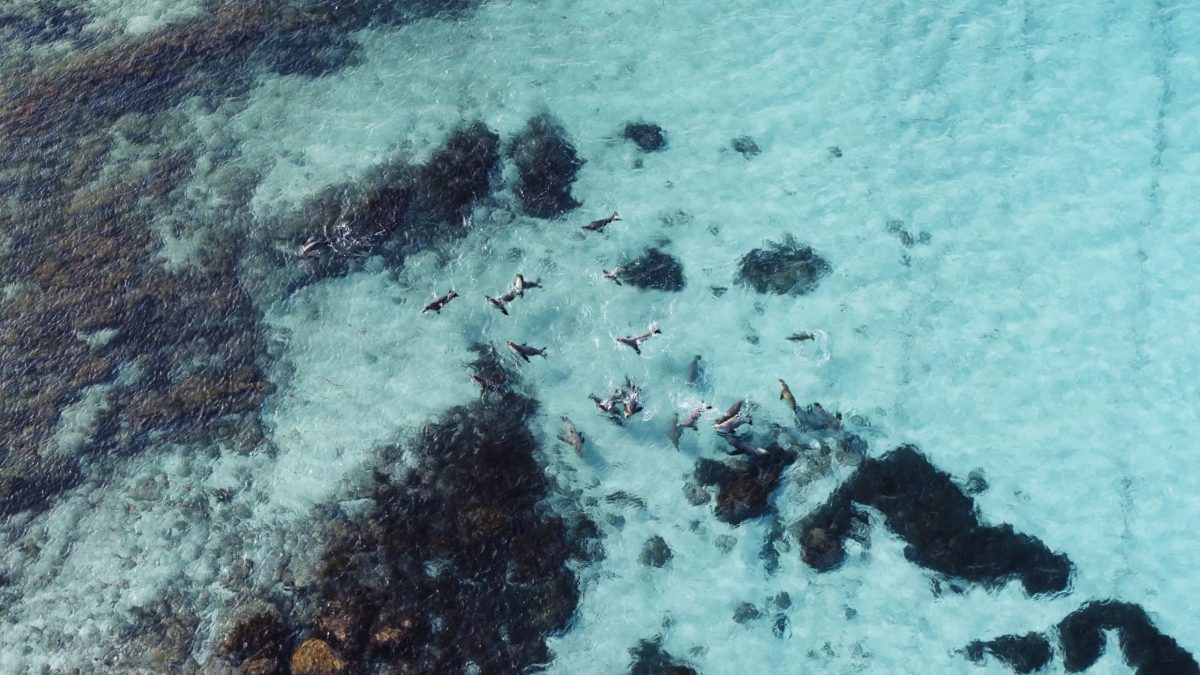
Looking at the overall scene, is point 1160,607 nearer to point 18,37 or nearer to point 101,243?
point 101,243

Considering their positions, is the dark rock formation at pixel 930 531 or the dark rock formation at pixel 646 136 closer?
the dark rock formation at pixel 930 531

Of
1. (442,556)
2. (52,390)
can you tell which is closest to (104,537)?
(52,390)

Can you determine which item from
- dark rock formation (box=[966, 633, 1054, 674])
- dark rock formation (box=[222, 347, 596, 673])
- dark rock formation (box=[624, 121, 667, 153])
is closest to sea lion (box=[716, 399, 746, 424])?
dark rock formation (box=[222, 347, 596, 673])

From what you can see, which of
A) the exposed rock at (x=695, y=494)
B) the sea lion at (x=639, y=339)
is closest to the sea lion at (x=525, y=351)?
the sea lion at (x=639, y=339)

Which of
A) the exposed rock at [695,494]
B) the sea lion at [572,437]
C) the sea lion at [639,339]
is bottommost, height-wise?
the exposed rock at [695,494]

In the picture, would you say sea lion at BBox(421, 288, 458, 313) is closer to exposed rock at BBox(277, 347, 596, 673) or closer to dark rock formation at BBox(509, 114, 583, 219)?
exposed rock at BBox(277, 347, 596, 673)

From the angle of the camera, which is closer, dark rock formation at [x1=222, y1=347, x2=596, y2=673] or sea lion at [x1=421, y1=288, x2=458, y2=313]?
dark rock formation at [x1=222, y1=347, x2=596, y2=673]

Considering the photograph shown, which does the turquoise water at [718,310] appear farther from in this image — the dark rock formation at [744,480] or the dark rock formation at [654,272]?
the dark rock formation at [654,272]
